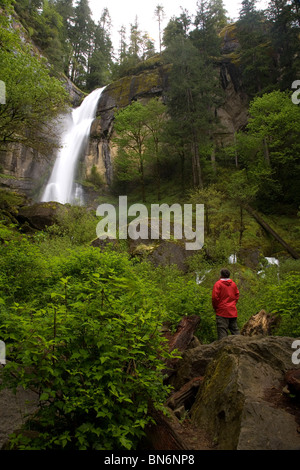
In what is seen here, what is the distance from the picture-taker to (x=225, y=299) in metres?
6.09

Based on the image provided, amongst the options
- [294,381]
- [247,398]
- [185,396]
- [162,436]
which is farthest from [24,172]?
[294,381]

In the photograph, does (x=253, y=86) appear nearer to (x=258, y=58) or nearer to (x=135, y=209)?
(x=258, y=58)

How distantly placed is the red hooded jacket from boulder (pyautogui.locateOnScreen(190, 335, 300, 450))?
147 cm

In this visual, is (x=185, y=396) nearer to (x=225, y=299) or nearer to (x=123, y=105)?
(x=225, y=299)

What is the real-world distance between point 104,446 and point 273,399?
1.88 m

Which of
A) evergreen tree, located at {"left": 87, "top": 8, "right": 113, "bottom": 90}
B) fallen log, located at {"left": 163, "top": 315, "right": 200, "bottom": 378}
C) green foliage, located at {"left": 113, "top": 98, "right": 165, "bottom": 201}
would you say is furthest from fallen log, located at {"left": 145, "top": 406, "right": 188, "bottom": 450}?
evergreen tree, located at {"left": 87, "top": 8, "right": 113, "bottom": 90}

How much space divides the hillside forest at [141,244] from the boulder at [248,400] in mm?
648

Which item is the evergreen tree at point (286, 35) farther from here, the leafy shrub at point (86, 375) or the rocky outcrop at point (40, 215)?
the leafy shrub at point (86, 375)

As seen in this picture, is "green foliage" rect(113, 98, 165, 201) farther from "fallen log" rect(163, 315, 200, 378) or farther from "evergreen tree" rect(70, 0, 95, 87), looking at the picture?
"evergreen tree" rect(70, 0, 95, 87)

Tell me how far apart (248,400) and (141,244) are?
12029 mm

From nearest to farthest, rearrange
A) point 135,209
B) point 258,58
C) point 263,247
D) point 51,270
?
point 51,270, point 263,247, point 135,209, point 258,58

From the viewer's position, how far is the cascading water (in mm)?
29203

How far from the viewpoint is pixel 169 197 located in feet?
91.8

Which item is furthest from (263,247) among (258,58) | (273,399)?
(258,58)
